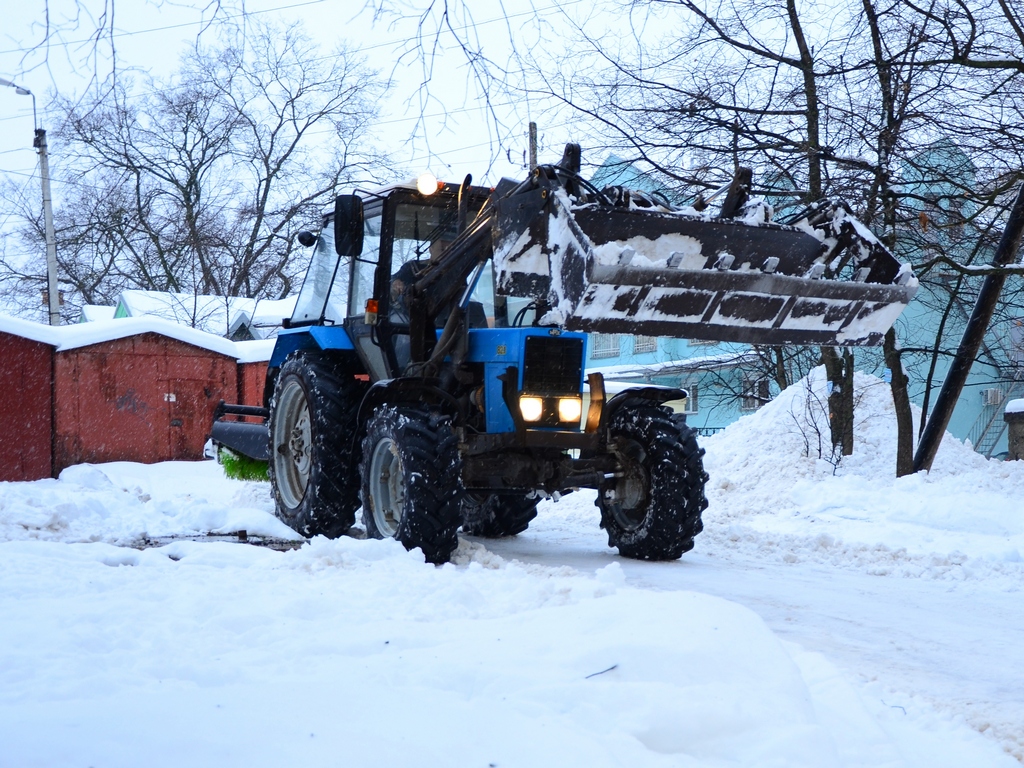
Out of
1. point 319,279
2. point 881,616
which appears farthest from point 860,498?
point 319,279

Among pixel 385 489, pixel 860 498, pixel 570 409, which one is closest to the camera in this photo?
pixel 570 409

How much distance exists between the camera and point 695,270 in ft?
17.3

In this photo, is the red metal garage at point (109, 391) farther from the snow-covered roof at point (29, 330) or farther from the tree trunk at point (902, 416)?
the tree trunk at point (902, 416)

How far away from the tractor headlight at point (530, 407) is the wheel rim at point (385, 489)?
33.2 inches

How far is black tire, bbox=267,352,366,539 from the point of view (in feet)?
22.5

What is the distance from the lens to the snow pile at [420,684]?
2.64 m

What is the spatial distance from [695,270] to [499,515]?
3297 mm

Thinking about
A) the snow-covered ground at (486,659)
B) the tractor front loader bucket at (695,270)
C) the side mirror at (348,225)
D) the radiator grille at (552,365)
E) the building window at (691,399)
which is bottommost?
the building window at (691,399)

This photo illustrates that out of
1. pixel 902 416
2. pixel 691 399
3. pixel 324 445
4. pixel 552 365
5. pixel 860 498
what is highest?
pixel 552 365

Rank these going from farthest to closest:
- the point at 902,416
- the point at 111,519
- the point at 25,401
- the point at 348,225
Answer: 1. the point at 25,401
2. the point at 902,416
3. the point at 111,519
4. the point at 348,225

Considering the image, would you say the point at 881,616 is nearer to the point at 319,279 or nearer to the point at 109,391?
the point at 319,279

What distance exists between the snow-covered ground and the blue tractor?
1.82 feet

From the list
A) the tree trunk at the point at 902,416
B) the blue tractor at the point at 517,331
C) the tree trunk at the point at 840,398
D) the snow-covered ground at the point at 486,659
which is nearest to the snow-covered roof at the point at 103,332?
the blue tractor at the point at 517,331

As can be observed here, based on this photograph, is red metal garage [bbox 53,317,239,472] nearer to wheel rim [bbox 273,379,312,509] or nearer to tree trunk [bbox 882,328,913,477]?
wheel rim [bbox 273,379,312,509]
